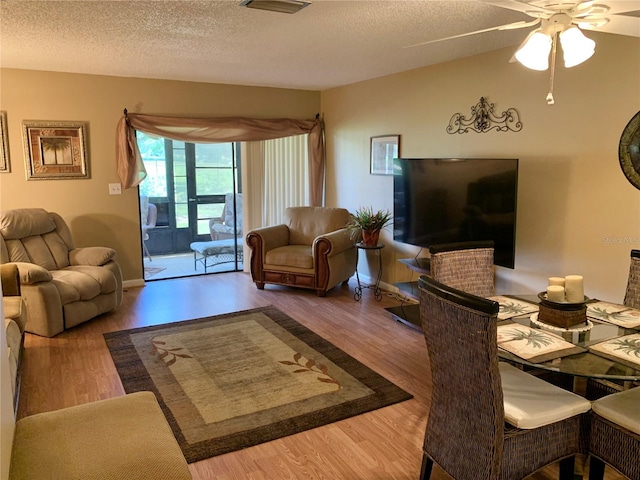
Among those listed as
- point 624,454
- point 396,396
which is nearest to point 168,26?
point 396,396

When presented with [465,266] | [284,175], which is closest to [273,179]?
[284,175]

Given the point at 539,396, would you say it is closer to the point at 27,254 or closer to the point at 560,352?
the point at 560,352

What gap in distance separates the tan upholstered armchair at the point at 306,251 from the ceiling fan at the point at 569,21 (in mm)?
3143

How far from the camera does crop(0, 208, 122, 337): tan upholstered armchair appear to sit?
3988 mm

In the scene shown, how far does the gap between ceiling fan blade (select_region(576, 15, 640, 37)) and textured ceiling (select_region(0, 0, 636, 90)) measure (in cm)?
70

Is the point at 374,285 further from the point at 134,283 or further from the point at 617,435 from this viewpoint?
the point at 617,435

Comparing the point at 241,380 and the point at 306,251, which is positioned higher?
the point at 306,251

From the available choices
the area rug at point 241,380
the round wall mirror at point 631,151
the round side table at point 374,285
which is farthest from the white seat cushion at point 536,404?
the round side table at point 374,285

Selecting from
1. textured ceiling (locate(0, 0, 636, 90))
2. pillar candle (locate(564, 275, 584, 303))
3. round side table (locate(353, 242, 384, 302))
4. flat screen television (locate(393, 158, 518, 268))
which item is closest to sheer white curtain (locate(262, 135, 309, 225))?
textured ceiling (locate(0, 0, 636, 90))

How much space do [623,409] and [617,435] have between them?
0.10 meters

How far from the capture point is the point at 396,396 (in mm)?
3109

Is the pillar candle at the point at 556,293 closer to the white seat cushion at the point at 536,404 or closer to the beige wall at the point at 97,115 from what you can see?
the white seat cushion at the point at 536,404

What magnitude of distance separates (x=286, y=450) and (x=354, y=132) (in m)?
4.13

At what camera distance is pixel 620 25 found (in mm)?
2326
